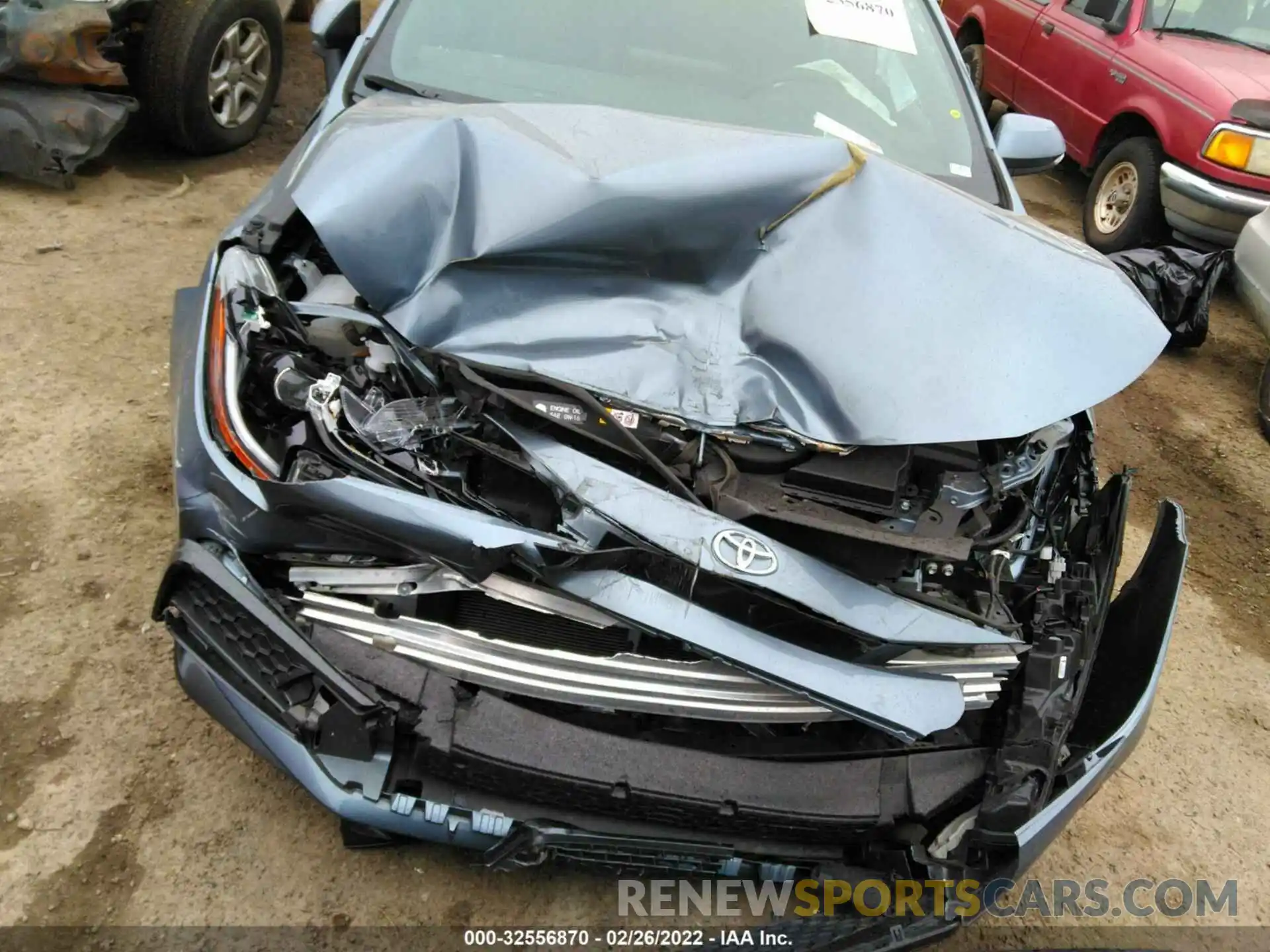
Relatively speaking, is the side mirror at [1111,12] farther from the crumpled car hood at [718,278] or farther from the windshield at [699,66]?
the crumpled car hood at [718,278]

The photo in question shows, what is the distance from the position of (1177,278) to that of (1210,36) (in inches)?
72.2

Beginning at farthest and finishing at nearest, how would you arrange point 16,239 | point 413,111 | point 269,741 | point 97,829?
point 16,239 < point 413,111 < point 97,829 < point 269,741

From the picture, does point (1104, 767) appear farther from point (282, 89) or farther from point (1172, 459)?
point (282, 89)

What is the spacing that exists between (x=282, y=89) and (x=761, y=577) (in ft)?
17.6

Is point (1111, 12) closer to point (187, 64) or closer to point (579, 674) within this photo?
point (187, 64)

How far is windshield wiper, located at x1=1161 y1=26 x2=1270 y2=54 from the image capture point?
209 inches

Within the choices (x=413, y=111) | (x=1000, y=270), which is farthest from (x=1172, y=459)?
(x=413, y=111)

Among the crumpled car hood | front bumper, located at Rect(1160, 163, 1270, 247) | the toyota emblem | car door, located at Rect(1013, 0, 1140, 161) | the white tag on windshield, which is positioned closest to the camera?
the toyota emblem

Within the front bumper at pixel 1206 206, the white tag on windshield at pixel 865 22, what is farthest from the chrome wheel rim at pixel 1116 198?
the white tag on windshield at pixel 865 22

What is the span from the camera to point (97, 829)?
195cm

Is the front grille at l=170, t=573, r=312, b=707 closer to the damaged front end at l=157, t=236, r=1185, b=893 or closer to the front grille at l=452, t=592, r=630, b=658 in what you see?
the damaged front end at l=157, t=236, r=1185, b=893

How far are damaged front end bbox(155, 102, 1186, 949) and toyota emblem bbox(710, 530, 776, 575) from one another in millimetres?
12

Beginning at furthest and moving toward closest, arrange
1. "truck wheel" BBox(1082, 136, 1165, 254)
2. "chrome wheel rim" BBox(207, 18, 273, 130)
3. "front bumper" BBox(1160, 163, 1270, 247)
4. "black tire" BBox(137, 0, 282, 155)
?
"truck wheel" BBox(1082, 136, 1165, 254) → "front bumper" BBox(1160, 163, 1270, 247) → "chrome wheel rim" BBox(207, 18, 273, 130) → "black tire" BBox(137, 0, 282, 155)

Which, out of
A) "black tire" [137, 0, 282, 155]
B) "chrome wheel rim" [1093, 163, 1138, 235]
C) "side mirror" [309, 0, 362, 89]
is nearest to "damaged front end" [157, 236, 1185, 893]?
"side mirror" [309, 0, 362, 89]
